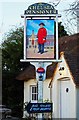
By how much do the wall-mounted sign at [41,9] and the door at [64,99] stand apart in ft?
19.9

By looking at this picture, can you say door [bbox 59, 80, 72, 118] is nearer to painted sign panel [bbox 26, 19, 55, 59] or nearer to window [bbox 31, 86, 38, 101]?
window [bbox 31, 86, 38, 101]

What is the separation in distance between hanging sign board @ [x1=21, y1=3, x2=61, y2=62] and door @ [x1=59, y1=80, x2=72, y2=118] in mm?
5520

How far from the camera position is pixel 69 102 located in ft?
61.0

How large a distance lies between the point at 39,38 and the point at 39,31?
0.78 feet

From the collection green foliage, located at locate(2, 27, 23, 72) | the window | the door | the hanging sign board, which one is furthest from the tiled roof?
the hanging sign board

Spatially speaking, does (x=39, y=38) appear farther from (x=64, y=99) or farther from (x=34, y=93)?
(x=34, y=93)

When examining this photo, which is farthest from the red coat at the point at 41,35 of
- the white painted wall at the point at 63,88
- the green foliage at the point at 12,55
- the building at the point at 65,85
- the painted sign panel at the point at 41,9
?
the green foliage at the point at 12,55

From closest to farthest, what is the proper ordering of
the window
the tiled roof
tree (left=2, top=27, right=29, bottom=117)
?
the tiled roof
the window
tree (left=2, top=27, right=29, bottom=117)

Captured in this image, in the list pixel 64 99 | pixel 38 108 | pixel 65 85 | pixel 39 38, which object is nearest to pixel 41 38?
pixel 39 38

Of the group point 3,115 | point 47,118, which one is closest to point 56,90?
point 47,118

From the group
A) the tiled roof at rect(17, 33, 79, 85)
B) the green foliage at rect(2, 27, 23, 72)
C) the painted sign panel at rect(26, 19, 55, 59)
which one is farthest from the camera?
the green foliage at rect(2, 27, 23, 72)

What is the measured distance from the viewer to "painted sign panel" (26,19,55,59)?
13.3 m

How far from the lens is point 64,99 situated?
63.3 feet

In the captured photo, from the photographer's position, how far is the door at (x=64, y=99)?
735 inches
